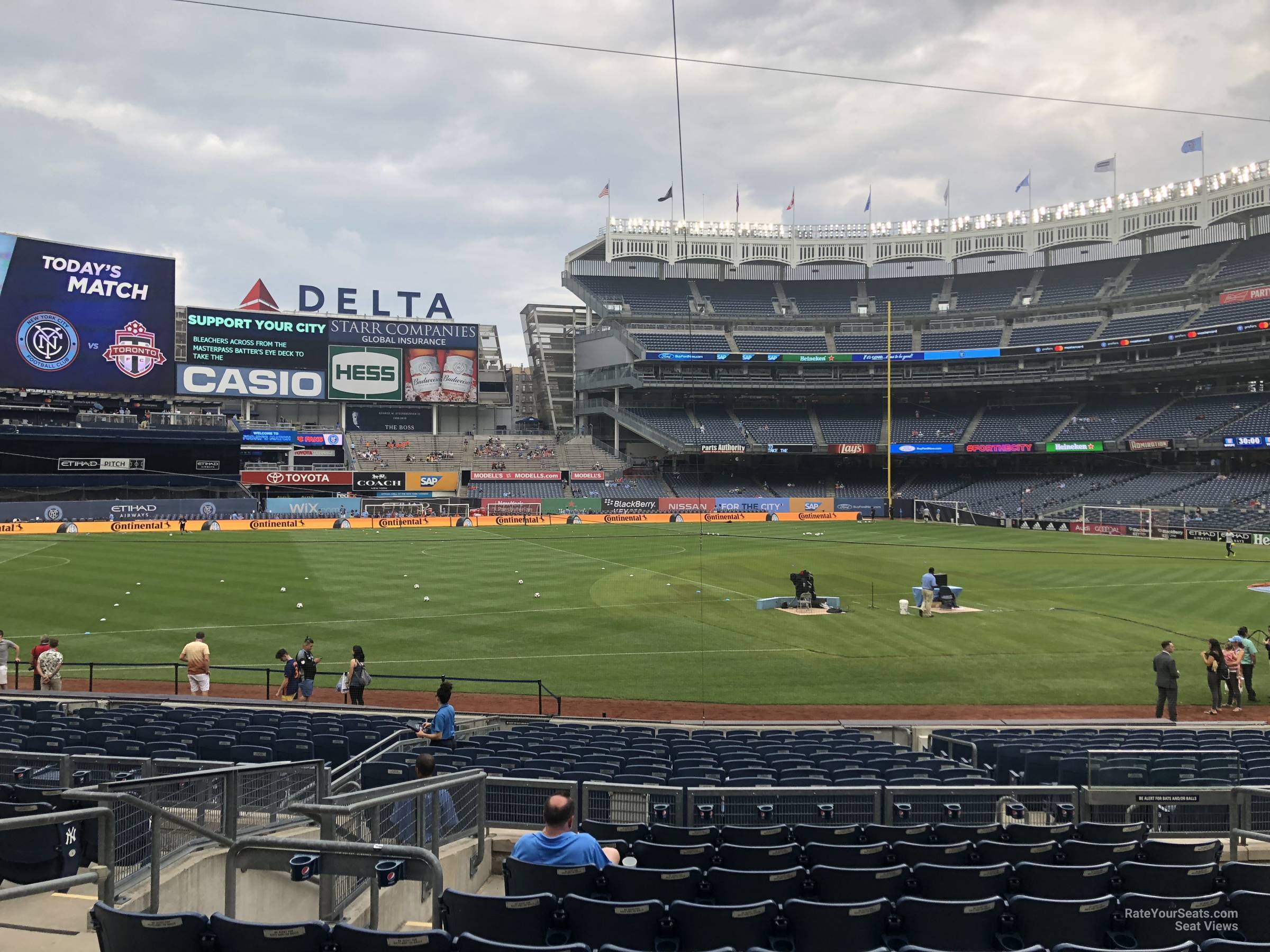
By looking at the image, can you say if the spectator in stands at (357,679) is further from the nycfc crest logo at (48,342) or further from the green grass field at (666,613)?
the nycfc crest logo at (48,342)

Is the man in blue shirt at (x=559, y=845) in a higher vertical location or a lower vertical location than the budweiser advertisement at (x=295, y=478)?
Answer: lower

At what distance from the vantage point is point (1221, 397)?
75.2 metres

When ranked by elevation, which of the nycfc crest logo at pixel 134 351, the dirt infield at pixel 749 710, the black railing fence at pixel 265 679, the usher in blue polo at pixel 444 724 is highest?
the nycfc crest logo at pixel 134 351

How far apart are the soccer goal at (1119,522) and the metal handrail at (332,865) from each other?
6329 centimetres

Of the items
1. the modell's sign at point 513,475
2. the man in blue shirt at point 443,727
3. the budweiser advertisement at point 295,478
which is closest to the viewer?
the man in blue shirt at point 443,727

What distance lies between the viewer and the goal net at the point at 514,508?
76.1 meters

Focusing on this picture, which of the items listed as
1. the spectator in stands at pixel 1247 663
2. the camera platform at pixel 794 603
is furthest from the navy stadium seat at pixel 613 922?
the camera platform at pixel 794 603

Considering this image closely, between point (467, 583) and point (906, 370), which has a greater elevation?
point (906, 370)

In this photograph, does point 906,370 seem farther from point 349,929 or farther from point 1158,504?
point 349,929

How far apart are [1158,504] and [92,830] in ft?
240

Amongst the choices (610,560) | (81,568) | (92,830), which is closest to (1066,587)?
(610,560)

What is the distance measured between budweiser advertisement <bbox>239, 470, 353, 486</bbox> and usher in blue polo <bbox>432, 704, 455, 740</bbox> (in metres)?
67.8

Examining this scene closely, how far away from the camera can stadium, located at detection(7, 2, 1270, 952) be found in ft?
19.8

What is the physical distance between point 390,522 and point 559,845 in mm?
65550
